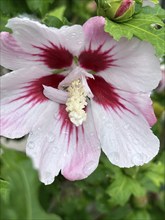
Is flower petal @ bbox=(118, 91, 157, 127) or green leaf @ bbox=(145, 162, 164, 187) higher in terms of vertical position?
flower petal @ bbox=(118, 91, 157, 127)

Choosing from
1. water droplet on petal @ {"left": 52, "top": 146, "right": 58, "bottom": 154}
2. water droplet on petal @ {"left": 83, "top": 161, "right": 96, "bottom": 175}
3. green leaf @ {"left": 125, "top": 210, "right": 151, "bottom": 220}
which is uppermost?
water droplet on petal @ {"left": 52, "top": 146, "right": 58, "bottom": 154}

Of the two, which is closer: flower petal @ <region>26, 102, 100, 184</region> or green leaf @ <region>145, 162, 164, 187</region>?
flower petal @ <region>26, 102, 100, 184</region>

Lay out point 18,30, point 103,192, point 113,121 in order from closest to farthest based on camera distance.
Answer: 1. point 18,30
2. point 113,121
3. point 103,192

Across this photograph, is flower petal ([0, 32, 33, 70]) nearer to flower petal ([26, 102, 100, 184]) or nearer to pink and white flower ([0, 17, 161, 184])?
pink and white flower ([0, 17, 161, 184])

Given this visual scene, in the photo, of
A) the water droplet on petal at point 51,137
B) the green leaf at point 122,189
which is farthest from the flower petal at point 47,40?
the green leaf at point 122,189

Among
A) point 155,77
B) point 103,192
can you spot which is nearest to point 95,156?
point 155,77

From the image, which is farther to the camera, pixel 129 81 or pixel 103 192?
pixel 103 192

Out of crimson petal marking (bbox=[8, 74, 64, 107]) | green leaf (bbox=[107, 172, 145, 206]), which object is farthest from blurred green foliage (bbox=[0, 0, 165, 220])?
crimson petal marking (bbox=[8, 74, 64, 107])

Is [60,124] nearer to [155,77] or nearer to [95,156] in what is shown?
[95,156]
